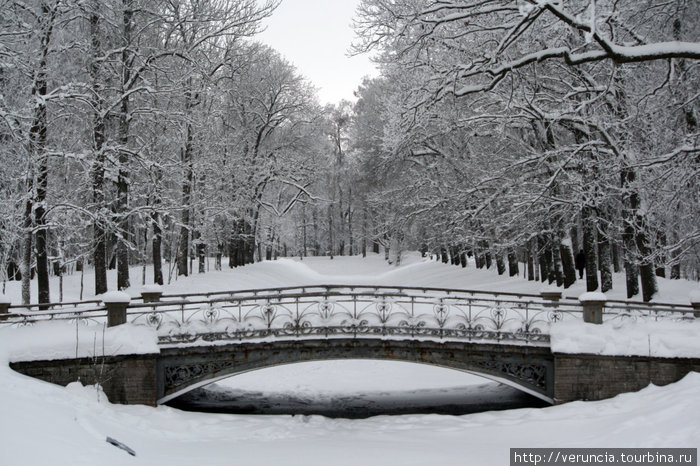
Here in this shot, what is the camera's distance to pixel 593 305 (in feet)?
44.8

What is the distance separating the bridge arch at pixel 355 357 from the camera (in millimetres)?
13516

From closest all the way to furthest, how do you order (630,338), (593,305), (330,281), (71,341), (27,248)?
(71,341)
(630,338)
(593,305)
(27,248)
(330,281)

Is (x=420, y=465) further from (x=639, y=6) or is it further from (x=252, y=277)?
(x=252, y=277)

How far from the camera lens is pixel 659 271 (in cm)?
2533

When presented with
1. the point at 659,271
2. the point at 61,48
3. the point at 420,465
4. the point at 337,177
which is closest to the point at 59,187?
the point at 61,48

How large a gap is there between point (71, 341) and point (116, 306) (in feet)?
3.92

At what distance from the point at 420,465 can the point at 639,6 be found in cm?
1180

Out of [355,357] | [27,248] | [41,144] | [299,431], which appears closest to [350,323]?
[355,357]

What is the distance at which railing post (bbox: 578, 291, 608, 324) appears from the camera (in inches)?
533

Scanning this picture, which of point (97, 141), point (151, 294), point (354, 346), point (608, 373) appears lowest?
point (608, 373)

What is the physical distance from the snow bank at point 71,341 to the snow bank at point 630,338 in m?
9.38

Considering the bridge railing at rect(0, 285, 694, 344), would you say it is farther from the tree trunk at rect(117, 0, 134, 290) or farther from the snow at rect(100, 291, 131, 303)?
the tree trunk at rect(117, 0, 134, 290)

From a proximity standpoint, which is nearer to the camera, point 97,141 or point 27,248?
point 27,248

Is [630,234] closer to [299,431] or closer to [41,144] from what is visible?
[299,431]
